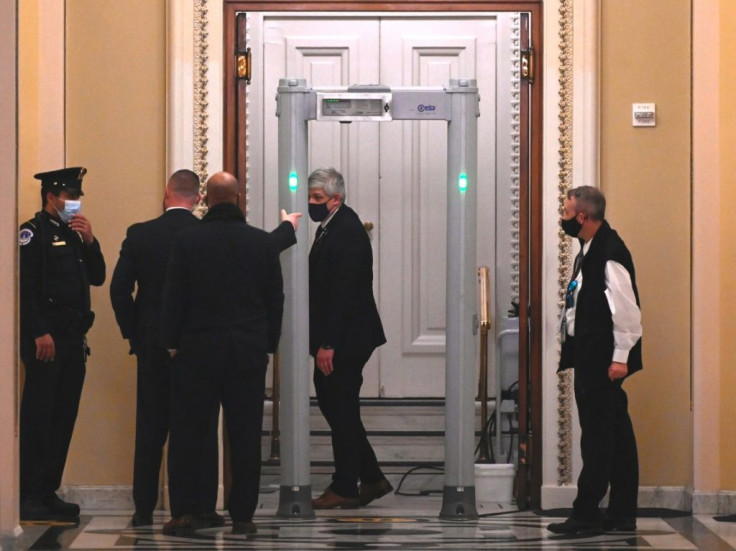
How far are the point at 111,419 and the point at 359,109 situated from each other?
1970 millimetres

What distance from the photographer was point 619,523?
6.71 meters

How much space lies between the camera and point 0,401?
6.21 meters

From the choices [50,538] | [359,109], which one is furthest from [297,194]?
[50,538]

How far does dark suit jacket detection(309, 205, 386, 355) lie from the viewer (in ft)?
24.0

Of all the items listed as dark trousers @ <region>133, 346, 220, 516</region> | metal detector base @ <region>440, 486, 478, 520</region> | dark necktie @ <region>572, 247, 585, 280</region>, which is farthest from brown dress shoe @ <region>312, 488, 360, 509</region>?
dark necktie @ <region>572, 247, 585, 280</region>

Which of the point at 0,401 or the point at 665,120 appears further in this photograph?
the point at 665,120

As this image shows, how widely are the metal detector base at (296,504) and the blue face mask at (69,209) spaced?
1.63 m

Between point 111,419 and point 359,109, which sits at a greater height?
point 359,109

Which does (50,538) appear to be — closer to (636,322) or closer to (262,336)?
(262,336)

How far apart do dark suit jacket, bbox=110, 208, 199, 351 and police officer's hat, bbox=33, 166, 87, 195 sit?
1.55 feet

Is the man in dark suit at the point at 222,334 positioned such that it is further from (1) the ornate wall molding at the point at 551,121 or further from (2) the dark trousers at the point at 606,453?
(2) the dark trousers at the point at 606,453

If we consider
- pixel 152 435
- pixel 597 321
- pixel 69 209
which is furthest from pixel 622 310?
pixel 69 209

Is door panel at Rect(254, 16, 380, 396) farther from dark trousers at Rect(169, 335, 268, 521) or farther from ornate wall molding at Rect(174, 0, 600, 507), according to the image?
dark trousers at Rect(169, 335, 268, 521)

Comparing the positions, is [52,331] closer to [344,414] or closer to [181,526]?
[181,526]
